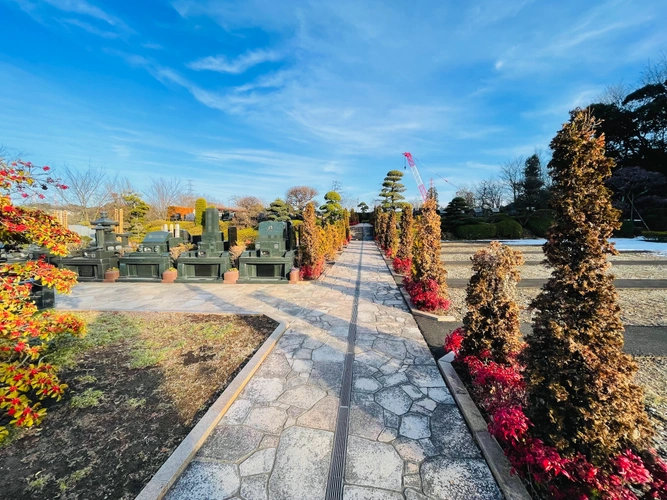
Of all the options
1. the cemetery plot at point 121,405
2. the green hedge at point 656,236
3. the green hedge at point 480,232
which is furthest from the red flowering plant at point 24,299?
the green hedge at point 656,236

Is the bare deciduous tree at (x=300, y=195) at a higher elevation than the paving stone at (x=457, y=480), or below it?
higher

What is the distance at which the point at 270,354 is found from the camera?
381 cm

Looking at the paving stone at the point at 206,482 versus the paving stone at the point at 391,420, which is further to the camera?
the paving stone at the point at 391,420

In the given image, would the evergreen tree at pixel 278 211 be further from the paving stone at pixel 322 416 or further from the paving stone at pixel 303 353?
the paving stone at pixel 322 416

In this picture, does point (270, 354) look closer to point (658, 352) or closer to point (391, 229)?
point (658, 352)

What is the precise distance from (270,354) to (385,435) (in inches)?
77.6

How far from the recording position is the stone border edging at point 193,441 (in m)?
1.82

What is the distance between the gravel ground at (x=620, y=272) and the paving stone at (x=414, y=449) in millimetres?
Result: 7580

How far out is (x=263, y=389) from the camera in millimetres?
3008

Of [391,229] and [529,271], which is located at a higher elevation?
[391,229]

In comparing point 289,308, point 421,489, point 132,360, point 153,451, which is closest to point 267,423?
point 153,451

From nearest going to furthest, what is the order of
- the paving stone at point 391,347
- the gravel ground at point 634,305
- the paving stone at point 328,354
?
the paving stone at point 328,354, the paving stone at point 391,347, the gravel ground at point 634,305

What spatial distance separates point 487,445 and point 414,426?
566mm

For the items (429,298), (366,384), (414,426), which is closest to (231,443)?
(366,384)
